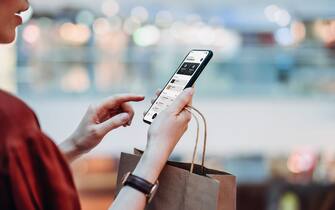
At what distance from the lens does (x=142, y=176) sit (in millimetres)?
825

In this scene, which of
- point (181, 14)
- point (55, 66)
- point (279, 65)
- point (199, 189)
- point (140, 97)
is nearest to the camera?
point (199, 189)

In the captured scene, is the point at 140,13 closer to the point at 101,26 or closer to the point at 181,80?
the point at 101,26

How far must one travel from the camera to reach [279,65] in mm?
5723

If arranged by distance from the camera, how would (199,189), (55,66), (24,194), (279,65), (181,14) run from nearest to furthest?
(24,194)
(199,189)
(55,66)
(279,65)
(181,14)

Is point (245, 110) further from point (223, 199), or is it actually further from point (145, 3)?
point (223, 199)

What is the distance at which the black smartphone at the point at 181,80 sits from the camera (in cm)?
93

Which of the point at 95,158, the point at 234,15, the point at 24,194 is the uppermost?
the point at 234,15

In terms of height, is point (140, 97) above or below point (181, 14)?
below

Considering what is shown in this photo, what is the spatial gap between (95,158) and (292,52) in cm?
217

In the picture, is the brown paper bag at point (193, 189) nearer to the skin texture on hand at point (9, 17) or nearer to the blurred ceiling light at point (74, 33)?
the skin texture on hand at point (9, 17)

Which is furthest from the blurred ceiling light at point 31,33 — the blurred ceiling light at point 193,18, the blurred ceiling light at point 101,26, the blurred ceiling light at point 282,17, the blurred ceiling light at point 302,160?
the blurred ceiling light at point 302,160

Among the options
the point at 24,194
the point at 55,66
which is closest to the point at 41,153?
the point at 24,194

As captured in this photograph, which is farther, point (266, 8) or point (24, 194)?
point (266, 8)

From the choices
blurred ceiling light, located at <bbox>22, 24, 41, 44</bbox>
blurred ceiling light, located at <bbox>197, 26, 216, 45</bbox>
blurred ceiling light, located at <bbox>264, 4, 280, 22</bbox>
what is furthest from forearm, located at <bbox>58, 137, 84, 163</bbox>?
blurred ceiling light, located at <bbox>264, 4, 280, 22</bbox>
